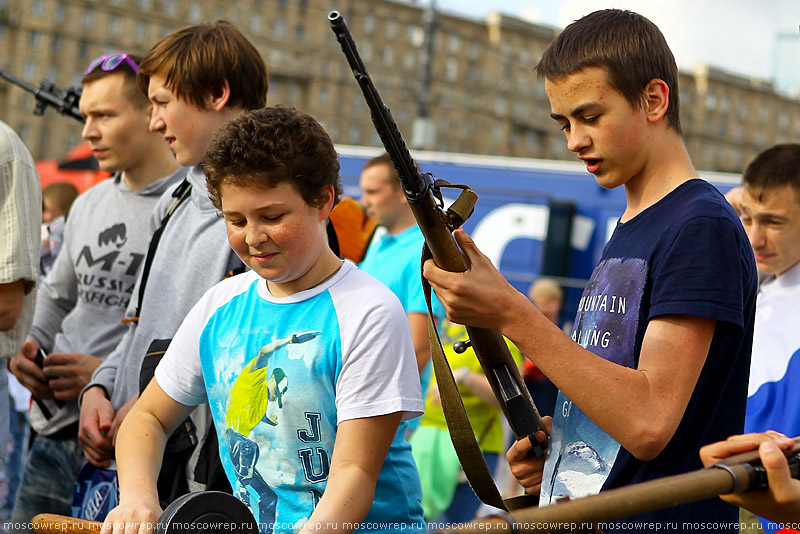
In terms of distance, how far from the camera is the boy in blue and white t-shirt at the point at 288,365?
83.0 inches

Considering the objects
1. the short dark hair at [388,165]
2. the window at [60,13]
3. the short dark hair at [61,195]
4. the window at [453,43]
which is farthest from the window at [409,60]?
the short dark hair at [388,165]

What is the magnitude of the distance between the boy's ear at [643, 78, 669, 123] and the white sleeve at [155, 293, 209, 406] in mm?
1190

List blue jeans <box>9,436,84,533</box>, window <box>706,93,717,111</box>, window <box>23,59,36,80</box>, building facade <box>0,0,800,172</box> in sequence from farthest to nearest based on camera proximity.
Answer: window <box>706,93,717,111</box> < building facade <box>0,0,800,172</box> < window <box>23,59,36,80</box> < blue jeans <box>9,436,84,533</box>

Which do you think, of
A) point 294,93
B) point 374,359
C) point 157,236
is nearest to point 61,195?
point 157,236

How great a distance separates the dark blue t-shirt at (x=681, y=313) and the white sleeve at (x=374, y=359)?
38 cm

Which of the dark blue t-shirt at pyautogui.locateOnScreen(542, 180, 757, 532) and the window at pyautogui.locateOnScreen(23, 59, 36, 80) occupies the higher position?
the window at pyautogui.locateOnScreen(23, 59, 36, 80)

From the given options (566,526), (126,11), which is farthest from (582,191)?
(126,11)

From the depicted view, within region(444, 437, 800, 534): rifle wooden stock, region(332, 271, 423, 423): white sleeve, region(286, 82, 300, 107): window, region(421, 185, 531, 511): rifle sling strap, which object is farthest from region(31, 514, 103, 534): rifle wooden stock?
region(286, 82, 300, 107): window

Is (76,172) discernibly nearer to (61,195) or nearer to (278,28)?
(61,195)

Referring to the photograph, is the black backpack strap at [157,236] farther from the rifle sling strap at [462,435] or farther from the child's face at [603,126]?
the child's face at [603,126]

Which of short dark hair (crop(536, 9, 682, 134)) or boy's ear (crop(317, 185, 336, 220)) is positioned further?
boy's ear (crop(317, 185, 336, 220))

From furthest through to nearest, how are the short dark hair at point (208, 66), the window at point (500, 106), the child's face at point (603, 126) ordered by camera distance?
1. the window at point (500, 106)
2. the short dark hair at point (208, 66)
3. the child's face at point (603, 126)

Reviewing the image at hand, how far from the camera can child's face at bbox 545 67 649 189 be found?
205 centimetres

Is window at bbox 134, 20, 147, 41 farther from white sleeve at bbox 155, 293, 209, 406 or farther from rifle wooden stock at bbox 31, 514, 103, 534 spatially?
rifle wooden stock at bbox 31, 514, 103, 534
